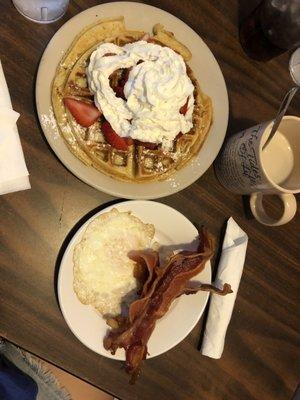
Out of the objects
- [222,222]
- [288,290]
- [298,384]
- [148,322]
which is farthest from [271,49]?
[298,384]

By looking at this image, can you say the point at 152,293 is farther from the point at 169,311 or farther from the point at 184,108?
the point at 184,108

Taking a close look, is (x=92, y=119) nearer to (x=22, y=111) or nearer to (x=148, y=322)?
(x=22, y=111)

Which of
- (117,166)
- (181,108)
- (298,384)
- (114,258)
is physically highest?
(181,108)

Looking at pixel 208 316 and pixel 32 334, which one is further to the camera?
pixel 208 316

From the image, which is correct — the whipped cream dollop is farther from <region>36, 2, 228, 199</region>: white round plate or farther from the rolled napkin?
the rolled napkin

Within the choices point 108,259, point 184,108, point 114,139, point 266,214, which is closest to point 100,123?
point 114,139

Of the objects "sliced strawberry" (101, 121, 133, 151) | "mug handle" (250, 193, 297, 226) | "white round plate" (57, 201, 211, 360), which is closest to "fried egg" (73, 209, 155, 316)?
"white round plate" (57, 201, 211, 360)

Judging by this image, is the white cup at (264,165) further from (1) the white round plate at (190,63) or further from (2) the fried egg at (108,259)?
(2) the fried egg at (108,259)
